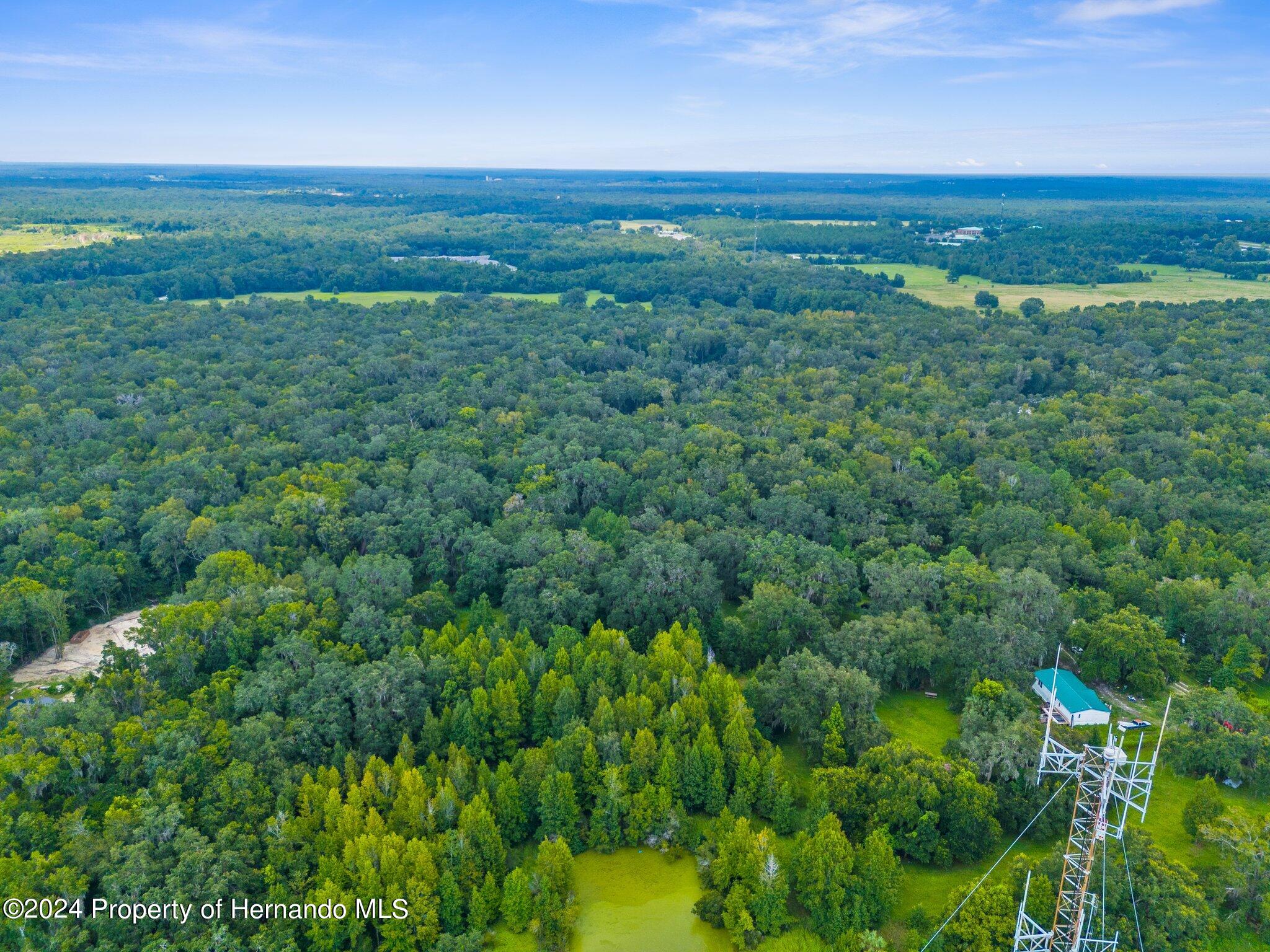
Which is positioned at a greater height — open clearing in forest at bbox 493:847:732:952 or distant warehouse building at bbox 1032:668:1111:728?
distant warehouse building at bbox 1032:668:1111:728

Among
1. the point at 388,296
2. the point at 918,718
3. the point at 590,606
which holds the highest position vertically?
the point at 388,296

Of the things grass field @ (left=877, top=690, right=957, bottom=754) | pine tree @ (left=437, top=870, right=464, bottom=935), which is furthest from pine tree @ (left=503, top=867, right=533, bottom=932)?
grass field @ (left=877, top=690, right=957, bottom=754)

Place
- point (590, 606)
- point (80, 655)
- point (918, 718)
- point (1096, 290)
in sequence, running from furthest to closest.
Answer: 1. point (1096, 290)
2. point (590, 606)
3. point (80, 655)
4. point (918, 718)

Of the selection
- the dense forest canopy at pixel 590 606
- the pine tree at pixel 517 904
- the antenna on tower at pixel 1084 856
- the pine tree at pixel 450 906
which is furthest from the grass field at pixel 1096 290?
the pine tree at pixel 450 906

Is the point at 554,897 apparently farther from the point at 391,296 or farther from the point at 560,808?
the point at 391,296

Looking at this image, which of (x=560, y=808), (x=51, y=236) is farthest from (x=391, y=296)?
(x=560, y=808)

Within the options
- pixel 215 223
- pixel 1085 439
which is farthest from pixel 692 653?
pixel 215 223

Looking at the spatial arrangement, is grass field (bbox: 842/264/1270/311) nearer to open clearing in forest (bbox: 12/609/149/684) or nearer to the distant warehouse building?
the distant warehouse building

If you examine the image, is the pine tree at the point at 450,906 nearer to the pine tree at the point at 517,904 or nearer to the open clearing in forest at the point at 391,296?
the pine tree at the point at 517,904

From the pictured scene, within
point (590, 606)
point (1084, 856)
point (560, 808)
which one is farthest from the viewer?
point (590, 606)
